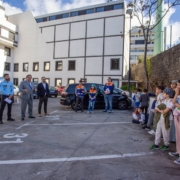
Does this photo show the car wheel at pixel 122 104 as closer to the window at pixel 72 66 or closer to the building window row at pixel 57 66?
the building window row at pixel 57 66

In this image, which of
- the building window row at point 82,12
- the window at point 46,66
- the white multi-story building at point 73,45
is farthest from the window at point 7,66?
the building window row at point 82,12

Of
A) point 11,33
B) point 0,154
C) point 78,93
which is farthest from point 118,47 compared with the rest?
point 0,154

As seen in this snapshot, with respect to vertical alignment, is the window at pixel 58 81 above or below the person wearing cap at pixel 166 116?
above

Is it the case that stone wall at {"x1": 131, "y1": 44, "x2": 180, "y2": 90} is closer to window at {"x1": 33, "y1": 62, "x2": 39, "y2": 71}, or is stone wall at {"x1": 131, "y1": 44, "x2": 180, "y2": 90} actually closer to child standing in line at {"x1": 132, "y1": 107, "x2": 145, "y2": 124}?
child standing in line at {"x1": 132, "y1": 107, "x2": 145, "y2": 124}

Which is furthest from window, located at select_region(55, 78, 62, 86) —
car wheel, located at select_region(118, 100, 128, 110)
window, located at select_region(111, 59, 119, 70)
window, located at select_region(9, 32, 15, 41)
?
car wheel, located at select_region(118, 100, 128, 110)

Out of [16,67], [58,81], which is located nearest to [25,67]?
[16,67]

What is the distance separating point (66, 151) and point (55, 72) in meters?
26.1

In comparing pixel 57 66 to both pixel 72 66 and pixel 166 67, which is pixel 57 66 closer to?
pixel 72 66

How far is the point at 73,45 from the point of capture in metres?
28.1

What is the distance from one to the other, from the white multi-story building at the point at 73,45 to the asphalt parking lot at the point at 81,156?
2030 cm

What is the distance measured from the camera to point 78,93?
9.45m

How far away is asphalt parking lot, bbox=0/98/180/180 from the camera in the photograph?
10.0 ft

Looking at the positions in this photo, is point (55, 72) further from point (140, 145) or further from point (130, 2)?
point (140, 145)

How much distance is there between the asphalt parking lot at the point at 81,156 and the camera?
305cm
